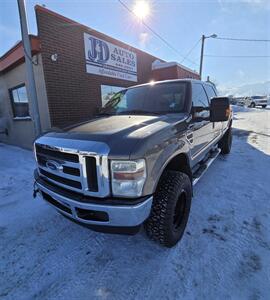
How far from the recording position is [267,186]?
11.9 feet

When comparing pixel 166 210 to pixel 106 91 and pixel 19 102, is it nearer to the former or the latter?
pixel 106 91

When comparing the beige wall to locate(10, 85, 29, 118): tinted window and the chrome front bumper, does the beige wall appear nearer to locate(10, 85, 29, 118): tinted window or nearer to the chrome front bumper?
locate(10, 85, 29, 118): tinted window

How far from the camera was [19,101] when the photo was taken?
7.51m

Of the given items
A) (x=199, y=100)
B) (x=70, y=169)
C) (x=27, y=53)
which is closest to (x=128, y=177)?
(x=70, y=169)

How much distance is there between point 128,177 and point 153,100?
67.9 inches

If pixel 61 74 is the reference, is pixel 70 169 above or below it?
below

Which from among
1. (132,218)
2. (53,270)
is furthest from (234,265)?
(53,270)

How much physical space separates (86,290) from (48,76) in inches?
216

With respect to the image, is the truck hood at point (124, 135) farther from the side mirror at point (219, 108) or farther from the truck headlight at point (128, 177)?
the side mirror at point (219, 108)

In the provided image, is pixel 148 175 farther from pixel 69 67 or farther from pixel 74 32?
pixel 74 32

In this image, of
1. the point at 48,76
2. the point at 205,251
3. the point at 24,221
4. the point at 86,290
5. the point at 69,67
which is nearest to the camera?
the point at 86,290

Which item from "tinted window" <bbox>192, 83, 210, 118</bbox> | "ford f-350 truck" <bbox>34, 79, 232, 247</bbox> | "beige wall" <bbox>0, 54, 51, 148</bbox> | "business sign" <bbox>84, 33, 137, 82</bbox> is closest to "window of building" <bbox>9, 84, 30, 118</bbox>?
"beige wall" <bbox>0, 54, 51, 148</bbox>

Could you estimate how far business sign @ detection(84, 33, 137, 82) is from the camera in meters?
6.89

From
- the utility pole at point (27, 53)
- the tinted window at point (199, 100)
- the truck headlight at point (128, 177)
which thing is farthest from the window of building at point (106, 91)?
the truck headlight at point (128, 177)
